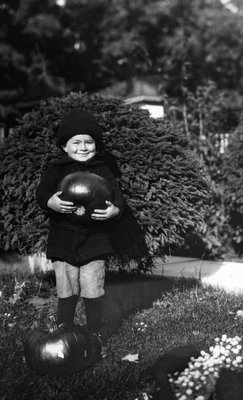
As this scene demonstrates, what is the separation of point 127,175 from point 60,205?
125 centimetres

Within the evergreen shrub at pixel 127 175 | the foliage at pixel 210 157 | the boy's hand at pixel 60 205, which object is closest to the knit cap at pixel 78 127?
the boy's hand at pixel 60 205

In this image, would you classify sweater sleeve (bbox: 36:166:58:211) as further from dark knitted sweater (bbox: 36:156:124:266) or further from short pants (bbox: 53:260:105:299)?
short pants (bbox: 53:260:105:299)

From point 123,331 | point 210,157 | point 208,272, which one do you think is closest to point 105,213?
point 123,331

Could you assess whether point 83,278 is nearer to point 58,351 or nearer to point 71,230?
point 71,230

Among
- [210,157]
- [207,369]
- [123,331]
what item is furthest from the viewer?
[210,157]

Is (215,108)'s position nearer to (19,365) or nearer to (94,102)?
(94,102)

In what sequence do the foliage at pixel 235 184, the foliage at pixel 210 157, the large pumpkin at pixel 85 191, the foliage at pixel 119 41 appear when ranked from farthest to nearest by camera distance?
the foliage at pixel 119 41 < the foliage at pixel 210 157 < the foliage at pixel 235 184 < the large pumpkin at pixel 85 191

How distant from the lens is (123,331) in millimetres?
4324

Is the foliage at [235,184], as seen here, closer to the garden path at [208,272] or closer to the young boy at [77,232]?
the garden path at [208,272]

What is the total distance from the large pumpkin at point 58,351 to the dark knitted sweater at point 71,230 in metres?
0.52

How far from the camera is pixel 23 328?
4.18 m

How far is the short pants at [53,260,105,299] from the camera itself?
3881 mm

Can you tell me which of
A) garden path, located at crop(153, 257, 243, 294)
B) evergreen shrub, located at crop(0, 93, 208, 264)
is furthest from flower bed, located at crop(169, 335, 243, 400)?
garden path, located at crop(153, 257, 243, 294)

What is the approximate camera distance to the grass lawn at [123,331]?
3096 millimetres
